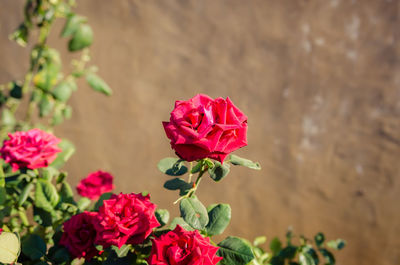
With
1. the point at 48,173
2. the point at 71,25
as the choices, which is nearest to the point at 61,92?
the point at 71,25

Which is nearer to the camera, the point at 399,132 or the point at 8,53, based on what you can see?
the point at 399,132

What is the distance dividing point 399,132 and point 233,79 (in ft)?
3.01

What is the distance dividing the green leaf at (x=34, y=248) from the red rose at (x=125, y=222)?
0.82ft

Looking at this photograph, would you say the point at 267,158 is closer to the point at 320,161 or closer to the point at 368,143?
the point at 320,161

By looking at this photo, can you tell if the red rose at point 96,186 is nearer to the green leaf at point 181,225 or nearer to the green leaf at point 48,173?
the green leaf at point 48,173

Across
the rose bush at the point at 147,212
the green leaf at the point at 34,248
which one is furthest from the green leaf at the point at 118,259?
the green leaf at the point at 34,248

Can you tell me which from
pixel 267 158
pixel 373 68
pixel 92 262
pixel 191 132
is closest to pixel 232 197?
pixel 267 158

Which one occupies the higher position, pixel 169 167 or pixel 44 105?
pixel 44 105

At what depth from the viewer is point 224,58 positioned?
2006 mm

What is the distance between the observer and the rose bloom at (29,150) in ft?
2.99

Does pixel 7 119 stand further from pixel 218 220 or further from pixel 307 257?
pixel 307 257

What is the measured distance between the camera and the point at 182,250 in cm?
64

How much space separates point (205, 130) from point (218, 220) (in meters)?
0.27

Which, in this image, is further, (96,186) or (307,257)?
(96,186)
